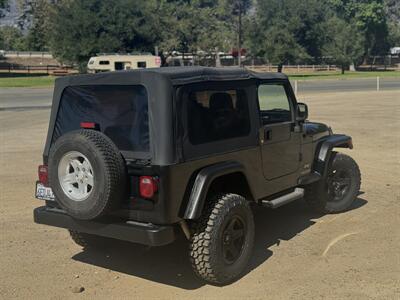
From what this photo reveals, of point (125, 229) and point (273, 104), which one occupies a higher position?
point (273, 104)

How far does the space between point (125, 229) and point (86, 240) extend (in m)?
1.32

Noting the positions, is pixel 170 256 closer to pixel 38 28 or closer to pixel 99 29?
pixel 99 29

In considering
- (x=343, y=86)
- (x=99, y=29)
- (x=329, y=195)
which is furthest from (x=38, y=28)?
(x=329, y=195)

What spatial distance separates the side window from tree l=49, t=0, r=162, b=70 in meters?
51.7

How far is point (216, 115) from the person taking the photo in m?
4.63

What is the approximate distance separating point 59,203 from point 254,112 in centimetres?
198

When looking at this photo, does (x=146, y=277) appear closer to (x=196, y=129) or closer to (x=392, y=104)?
(x=196, y=129)

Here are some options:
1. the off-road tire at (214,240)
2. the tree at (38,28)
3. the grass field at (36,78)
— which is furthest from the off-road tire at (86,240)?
the tree at (38,28)

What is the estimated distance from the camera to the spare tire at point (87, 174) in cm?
402

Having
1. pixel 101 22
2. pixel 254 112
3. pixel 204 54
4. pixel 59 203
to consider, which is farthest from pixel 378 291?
pixel 204 54

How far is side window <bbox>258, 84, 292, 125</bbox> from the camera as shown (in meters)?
5.27

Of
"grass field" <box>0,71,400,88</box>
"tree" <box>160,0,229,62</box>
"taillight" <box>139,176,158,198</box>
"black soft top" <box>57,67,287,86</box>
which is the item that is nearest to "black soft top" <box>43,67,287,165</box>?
"black soft top" <box>57,67,287,86</box>

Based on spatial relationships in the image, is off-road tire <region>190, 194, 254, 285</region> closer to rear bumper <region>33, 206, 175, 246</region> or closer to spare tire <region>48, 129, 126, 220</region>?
rear bumper <region>33, 206, 175, 246</region>

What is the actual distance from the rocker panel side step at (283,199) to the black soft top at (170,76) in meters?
1.25
